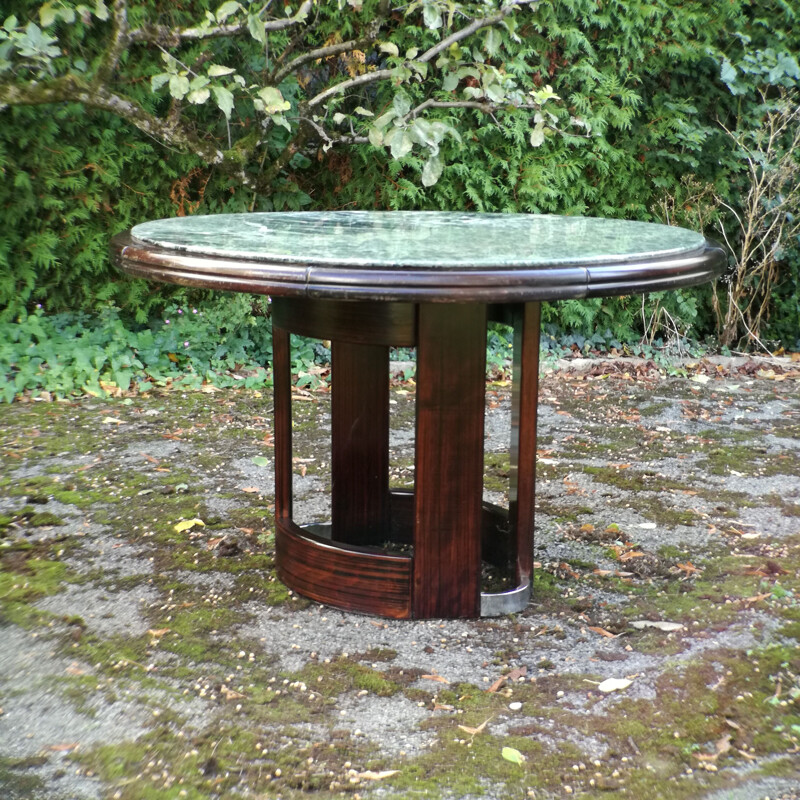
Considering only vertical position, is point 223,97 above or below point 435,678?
above

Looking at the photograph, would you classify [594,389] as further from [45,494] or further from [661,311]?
[45,494]

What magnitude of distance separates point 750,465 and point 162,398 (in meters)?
2.81

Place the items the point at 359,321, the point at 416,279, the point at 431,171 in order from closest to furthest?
the point at 416,279, the point at 359,321, the point at 431,171

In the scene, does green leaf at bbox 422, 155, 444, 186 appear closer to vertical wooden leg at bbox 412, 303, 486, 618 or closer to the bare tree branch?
the bare tree branch

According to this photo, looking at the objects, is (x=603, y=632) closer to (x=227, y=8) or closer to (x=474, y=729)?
(x=474, y=729)

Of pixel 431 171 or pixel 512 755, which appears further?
pixel 431 171

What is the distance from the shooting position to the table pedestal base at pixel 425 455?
7.58ft

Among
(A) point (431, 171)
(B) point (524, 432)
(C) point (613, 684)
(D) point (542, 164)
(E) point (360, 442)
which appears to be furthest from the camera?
(D) point (542, 164)

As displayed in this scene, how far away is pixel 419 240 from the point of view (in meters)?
2.33

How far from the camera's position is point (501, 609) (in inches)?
100

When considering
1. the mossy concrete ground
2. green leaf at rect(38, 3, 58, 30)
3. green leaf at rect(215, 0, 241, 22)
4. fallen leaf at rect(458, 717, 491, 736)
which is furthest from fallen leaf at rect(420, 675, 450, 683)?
green leaf at rect(38, 3, 58, 30)

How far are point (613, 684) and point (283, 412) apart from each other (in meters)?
1.14

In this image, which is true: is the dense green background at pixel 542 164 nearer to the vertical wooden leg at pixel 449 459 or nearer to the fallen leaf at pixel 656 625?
the vertical wooden leg at pixel 449 459

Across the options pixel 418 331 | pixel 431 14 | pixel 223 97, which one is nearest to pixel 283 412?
pixel 418 331
